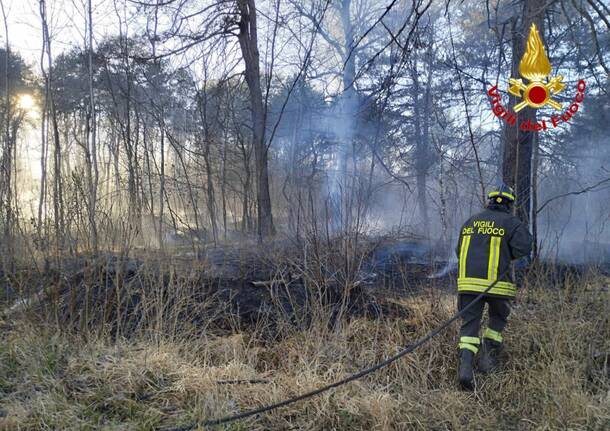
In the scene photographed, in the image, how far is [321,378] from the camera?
11.7ft

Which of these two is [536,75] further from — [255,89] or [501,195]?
[255,89]

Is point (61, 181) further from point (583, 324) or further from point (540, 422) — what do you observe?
point (583, 324)

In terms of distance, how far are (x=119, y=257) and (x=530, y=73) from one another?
14.7 feet

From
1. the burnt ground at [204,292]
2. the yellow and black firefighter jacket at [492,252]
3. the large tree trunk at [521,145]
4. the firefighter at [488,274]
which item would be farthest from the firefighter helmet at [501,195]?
the large tree trunk at [521,145]

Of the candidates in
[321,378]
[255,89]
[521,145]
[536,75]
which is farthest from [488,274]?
[255,89]

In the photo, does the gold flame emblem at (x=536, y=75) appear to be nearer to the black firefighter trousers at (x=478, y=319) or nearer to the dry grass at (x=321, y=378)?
the black firefighter trousers at (x=478, y=319)

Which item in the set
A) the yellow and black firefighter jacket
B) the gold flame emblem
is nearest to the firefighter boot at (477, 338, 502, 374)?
the yellow and black firefighter jacket

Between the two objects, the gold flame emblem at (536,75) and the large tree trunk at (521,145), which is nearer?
the gold flame emblem at (536,75)

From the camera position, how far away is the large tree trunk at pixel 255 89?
31.3ft

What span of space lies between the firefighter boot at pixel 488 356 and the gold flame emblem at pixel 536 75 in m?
2.13

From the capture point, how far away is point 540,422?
3.13 metres

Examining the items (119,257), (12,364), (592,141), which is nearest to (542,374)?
(119,257)

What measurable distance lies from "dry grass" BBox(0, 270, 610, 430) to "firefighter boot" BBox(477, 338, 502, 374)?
0.10 m

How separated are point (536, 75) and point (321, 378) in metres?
3.50
